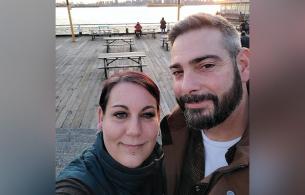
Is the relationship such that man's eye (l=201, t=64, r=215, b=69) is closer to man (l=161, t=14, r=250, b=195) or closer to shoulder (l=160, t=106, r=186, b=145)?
man (l=161, t=14, r=250, b=195)

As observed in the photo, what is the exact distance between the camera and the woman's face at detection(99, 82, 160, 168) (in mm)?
666

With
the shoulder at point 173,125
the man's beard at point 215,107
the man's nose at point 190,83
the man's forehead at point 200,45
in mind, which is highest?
the man's forehead at point 200,45

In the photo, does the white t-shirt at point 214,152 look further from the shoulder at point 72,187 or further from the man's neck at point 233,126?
the shoulder at point 72,187

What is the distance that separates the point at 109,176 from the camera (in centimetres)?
67

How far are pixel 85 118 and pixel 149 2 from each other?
2304 mm

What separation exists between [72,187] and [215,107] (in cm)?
32

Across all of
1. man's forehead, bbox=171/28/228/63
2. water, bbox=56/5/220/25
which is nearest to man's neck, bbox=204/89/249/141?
man's forehead, bbox=171/28/228/63

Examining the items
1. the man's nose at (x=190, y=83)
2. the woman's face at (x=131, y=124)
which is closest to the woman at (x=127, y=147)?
the woman's face at (x=131, y=124)

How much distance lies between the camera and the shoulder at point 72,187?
0.61m
